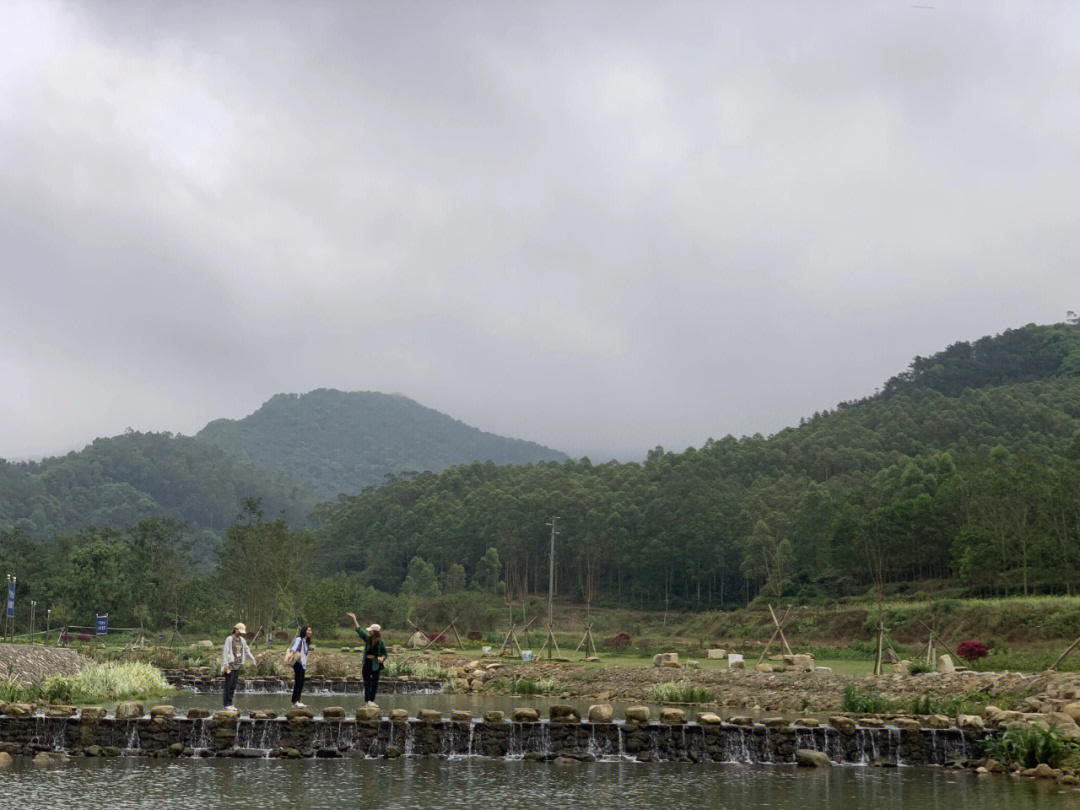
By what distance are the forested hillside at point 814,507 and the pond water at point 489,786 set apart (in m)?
43.2

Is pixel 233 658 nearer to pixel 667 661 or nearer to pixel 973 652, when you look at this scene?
pixel 667 661

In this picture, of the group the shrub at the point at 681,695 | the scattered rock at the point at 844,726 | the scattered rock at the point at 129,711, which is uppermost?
the scattered rock at the point at 129,711

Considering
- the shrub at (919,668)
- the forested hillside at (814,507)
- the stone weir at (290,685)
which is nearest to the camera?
the shrub at (919,668)

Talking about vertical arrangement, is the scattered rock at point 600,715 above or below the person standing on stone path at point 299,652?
below

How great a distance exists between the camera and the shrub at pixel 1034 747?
755 inches

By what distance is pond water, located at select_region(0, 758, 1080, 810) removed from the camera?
1527 centimetres

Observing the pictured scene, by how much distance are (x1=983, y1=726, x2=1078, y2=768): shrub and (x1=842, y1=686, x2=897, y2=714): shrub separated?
5658 mm

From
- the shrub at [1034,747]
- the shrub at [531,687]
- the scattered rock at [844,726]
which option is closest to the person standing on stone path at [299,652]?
the scattered rock at [844,726]

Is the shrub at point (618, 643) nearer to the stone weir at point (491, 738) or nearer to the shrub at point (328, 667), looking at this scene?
the shrub at point (328, 667)

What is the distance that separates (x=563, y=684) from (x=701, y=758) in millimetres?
18422

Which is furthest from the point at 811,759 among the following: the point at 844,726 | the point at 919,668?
the point at 919,668

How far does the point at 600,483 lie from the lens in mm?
142875

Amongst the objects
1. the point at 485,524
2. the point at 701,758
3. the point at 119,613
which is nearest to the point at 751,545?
the point at 485,524

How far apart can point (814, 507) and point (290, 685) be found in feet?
230
